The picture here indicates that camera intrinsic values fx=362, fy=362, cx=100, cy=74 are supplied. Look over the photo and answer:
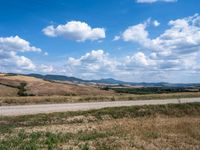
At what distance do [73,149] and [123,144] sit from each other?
2.43 m

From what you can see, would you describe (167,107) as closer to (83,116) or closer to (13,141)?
(83,116)

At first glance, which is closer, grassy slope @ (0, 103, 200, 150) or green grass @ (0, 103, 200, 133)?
grassy slope @ (0, 103, 200, 150)

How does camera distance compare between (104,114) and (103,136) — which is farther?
(104,114)

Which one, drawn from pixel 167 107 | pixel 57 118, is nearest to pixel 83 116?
pixel 57 118

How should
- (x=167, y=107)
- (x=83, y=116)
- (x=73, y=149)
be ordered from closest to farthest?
1. (x=73, y=149)
2. (x=83, y=116)
3. (x=167, y=107)

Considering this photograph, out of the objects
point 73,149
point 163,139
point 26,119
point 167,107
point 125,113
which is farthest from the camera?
point 167,107

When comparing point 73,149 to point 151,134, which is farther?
point 151,134

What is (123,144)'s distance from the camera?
1623 centimetres

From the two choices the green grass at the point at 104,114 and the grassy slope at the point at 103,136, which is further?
the green grass at the point at 104,114

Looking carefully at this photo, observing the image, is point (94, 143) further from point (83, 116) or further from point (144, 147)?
point (83, 116)

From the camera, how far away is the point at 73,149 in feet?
49.6

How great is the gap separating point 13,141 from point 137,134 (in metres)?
6.34

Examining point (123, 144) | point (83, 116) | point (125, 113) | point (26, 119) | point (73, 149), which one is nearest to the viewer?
point (73, 149)

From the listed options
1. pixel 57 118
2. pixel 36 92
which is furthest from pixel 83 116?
pixel 36 92
